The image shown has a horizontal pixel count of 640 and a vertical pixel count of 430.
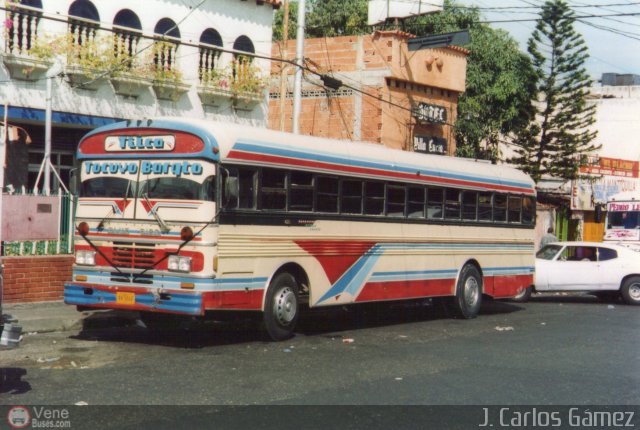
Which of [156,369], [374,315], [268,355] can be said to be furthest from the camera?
[374,315]

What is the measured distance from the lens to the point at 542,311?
19047 mm

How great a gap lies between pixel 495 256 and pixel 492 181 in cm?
159

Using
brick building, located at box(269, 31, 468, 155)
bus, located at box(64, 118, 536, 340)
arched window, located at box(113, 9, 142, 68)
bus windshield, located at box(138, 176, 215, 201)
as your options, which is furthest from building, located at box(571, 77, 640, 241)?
bus windshield, located at box(138, 176, 215, 201)

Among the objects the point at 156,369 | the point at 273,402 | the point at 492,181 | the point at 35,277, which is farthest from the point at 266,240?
the point at 492,181

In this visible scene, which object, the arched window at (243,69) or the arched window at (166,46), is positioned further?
the arched window at (243,69)

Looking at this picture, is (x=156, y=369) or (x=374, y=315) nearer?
(x=156, y=369)

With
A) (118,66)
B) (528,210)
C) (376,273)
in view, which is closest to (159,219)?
(376,273)

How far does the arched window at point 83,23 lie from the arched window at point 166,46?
1.63m

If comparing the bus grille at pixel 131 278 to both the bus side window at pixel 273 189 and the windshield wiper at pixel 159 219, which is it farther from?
the bus side window at pixel 273 189

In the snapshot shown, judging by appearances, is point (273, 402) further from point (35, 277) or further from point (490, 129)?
point (490, 129)

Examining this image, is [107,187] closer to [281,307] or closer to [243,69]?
[281,307]

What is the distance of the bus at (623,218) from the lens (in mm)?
30078

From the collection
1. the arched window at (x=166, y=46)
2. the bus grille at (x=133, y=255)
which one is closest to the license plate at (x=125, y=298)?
the bus grille at (x=133, y=255)

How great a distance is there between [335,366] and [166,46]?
13.1 meters
